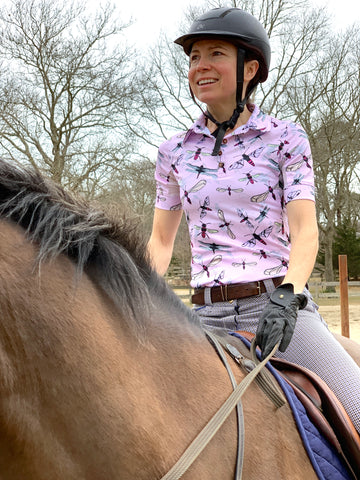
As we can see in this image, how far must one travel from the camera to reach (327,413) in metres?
1.76

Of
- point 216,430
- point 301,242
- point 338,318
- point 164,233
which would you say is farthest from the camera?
point 338,318

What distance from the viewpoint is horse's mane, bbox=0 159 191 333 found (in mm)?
1248

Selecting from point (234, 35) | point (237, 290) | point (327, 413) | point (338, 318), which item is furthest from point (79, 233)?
point (338, 318)

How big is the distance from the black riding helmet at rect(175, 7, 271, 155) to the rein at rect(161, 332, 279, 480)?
3.28ft

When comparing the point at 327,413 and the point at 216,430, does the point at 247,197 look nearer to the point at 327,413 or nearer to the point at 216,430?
the point at 327,413

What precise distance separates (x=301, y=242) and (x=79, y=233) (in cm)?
97

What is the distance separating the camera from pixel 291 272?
1.89 m

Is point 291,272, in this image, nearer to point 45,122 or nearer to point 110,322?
point 110,322

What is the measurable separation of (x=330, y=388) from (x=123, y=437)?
0.98 m

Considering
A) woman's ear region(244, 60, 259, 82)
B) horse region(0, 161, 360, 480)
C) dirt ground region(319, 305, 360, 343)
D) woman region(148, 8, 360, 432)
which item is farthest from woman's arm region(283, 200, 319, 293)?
dirt ground region(319, 305, 360, 343)

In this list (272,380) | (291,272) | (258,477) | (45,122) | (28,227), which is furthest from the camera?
(45,122)

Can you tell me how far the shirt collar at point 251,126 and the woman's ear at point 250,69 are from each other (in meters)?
0.13

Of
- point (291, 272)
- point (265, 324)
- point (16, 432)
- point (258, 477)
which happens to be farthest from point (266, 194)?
point (16, 432)

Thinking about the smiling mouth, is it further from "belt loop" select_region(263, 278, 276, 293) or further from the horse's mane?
the horse's mane
